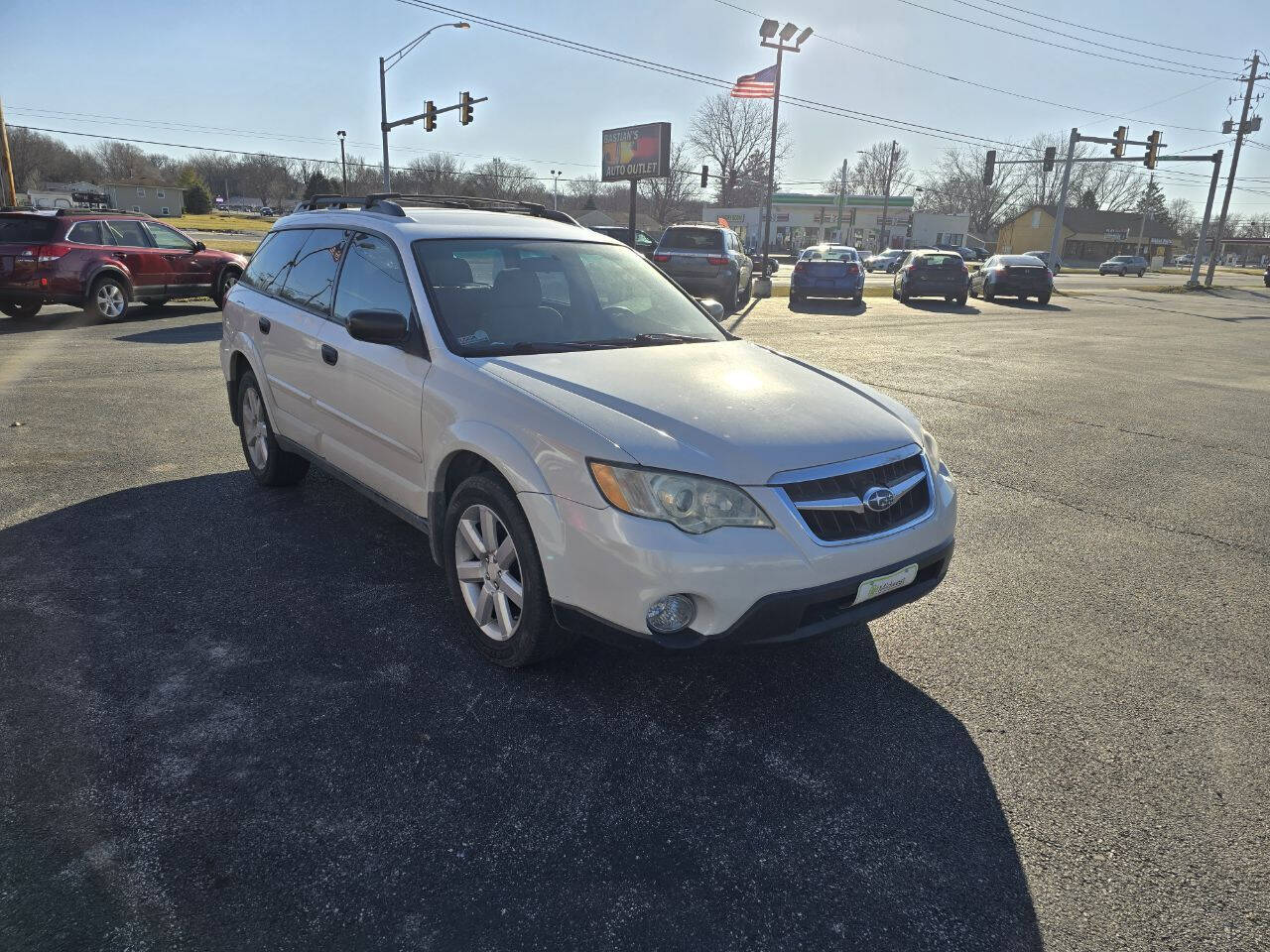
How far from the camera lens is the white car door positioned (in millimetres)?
3725

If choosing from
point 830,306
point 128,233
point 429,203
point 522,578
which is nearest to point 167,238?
point 128,233

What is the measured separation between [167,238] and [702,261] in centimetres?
1025

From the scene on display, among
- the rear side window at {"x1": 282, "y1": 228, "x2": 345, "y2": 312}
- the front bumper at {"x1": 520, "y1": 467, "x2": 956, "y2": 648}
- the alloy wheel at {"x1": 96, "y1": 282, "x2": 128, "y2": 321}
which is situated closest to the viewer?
the front bumper at {"x1": 520, "y1": 467, "x2": 956, "y2": 648}

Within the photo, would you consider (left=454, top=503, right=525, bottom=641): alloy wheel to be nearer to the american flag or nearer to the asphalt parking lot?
the asphalt parking lot

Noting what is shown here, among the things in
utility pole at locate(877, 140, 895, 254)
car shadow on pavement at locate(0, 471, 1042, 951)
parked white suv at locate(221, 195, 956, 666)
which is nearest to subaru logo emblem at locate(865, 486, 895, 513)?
parked white suv at locate(221, 195, 956, 666)

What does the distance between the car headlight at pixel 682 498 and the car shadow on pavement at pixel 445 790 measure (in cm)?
48

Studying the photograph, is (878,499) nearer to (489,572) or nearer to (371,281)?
(489,572)

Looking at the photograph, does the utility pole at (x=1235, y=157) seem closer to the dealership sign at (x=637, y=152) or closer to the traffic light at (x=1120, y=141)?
the traffic light at (x=1120, y=141)

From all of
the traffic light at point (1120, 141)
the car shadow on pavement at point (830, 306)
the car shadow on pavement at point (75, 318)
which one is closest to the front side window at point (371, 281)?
the car shadow on pavement at point (75, 318)

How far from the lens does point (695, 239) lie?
18641 mm

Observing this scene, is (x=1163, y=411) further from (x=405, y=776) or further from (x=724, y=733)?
(x=405, y=776)

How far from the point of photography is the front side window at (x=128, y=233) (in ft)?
45.9

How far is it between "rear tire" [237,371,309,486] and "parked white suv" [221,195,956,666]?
0.56 m

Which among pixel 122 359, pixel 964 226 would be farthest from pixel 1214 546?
pixel 964 226
